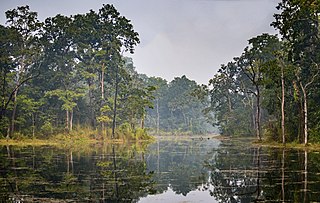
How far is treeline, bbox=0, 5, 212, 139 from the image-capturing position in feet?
144

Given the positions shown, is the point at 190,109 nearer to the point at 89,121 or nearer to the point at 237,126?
the point at 237,126

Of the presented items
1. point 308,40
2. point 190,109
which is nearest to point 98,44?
point 308,40

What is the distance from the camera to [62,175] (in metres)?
14.3

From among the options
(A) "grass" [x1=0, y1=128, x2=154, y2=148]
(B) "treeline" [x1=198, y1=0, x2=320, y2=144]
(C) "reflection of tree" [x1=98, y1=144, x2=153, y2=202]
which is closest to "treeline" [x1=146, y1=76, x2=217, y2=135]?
(A) "grass" [x1=0, y1=128, x2=154, y2=148]

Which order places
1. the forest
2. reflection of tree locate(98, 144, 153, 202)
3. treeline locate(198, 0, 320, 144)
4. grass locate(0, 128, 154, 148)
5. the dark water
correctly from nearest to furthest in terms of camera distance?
the dark water → reflection of tree locate(98, 144, 153, 202) → treeline locate(198, 0, 320, 144) → the forest → grass locate(0, 128, 154, 148)

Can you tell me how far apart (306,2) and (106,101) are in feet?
118

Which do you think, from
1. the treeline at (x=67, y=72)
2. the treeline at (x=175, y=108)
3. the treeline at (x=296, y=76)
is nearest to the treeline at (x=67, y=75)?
the treeline at (x=67, y=72)

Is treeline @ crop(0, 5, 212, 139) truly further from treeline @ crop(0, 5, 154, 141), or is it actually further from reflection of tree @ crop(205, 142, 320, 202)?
reflection of tree @ crop(205, 142, 320, 202)

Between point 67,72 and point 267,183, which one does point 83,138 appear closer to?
point 67,72

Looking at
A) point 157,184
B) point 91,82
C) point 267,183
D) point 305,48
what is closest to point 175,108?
point 91,82

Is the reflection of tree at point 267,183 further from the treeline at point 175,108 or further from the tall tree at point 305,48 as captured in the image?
the treeline at point 175,108

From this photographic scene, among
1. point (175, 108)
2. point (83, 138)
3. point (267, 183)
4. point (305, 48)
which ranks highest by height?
point (305, 48)

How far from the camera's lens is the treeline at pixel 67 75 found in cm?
4400

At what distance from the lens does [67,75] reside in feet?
165
